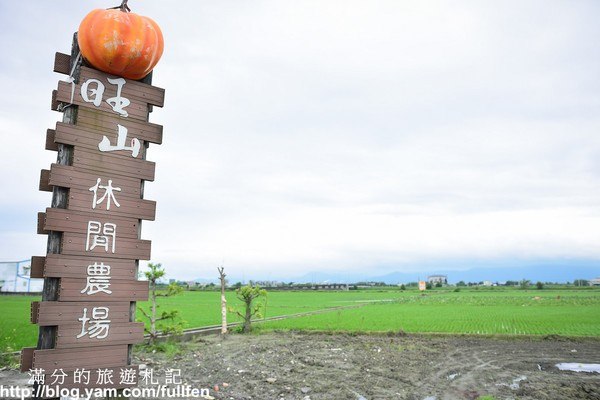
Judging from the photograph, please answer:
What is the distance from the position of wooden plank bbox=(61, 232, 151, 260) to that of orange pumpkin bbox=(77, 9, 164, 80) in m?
2.34

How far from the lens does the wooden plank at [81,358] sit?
208 inches

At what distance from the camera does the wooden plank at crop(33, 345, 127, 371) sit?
5.29 meters

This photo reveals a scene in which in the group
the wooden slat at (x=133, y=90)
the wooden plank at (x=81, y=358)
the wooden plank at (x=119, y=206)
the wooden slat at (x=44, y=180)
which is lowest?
the wooden plank at (x=81, y=358)

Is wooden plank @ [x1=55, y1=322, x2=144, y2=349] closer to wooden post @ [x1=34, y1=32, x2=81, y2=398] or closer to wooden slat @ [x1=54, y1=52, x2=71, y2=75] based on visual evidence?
wooden post @ [x1=34, y1=32, x2=81, y2=398]

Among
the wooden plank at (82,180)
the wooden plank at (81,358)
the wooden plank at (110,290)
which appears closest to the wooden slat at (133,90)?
the wooden plank at (82,180)

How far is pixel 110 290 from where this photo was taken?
584 cm

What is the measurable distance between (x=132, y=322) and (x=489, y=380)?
9125mm

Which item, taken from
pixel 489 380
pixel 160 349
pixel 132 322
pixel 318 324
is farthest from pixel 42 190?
pixel 318 324

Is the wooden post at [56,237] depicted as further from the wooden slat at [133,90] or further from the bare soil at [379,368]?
the bare soil at [379,368]

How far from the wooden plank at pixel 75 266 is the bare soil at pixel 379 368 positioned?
4.13 meters

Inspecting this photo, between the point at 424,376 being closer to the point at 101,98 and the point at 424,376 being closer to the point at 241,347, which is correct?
the point at 241,347

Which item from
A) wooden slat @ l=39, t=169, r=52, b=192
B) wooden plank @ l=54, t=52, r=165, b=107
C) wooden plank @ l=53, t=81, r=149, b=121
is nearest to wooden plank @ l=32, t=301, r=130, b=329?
wooden slat @ l=39, t=169, r=52, b=192

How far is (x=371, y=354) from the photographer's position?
1391 cm

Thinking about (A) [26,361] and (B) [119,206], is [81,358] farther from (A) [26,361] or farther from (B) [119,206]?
(B) [119,206]
